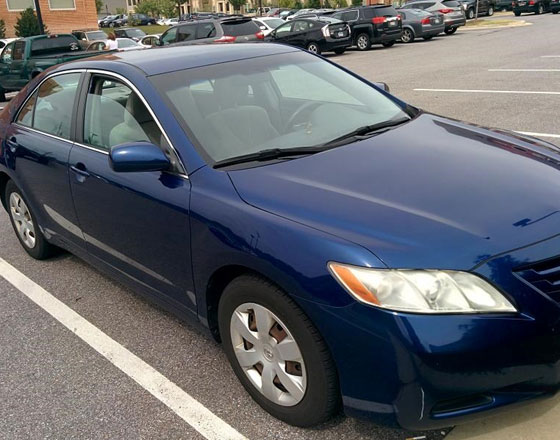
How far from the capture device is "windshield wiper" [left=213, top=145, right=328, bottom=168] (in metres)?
2.87

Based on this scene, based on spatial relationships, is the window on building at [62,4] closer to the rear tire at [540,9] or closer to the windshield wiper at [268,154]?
the rear tire at [540,9]

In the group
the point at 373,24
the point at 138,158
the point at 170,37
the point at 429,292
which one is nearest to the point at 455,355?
the point at 429,292

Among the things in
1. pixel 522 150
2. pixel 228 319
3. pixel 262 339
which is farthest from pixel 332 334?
pixel 522 150

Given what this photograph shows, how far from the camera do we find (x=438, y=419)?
6.91 feet

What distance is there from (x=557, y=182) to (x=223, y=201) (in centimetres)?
151

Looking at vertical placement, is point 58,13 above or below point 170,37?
above

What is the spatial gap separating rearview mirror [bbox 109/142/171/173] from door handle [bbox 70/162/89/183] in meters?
0.72

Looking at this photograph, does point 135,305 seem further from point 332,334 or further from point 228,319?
point 332,334

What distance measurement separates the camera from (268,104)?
340 cm

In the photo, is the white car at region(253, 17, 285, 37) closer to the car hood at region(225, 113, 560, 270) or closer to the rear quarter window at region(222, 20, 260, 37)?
the rear quarter window at region(222, 20, 260, 37)

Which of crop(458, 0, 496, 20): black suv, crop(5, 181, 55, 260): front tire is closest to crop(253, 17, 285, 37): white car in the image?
crop(458, 0, 496, 20): black suv

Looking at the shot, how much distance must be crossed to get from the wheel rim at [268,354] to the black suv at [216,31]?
14.9 m

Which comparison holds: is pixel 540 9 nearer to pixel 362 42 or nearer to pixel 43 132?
pixel 362 42

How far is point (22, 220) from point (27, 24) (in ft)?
123
